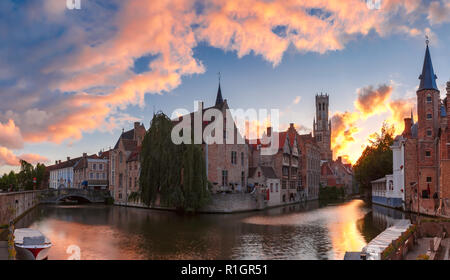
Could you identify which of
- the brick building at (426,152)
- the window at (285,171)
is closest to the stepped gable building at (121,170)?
the window at (285,171)

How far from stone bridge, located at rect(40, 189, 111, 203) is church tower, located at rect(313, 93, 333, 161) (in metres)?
85.2

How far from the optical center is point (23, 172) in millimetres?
75250

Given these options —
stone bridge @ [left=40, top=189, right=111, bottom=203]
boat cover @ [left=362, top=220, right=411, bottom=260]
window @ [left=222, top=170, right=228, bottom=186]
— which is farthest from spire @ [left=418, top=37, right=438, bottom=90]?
stone bridge @ [left=40, top=189, right=111, bottom=203]

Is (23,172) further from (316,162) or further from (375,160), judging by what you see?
(375,160)

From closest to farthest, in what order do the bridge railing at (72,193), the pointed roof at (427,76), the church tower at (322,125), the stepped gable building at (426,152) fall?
the stepped gable building at (426,152)
the pointed roof at (427,76)
the bridge railing at (72,193)
the church tower at (322,125)

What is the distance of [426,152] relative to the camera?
40.8 metres

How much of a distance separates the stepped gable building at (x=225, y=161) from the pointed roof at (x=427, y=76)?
75.0 ft

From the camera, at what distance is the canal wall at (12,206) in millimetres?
28062

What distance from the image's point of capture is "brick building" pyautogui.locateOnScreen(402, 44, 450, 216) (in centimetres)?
3922

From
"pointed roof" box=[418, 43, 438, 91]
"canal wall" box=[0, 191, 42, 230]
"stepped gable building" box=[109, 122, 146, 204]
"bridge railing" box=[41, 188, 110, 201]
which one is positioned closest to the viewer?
"canal wall" box=[0, 191, 42, 230]

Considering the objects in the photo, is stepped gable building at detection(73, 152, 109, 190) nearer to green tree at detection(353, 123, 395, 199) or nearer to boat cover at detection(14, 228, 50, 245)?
green tree at detection(353, 123, 395, 199)

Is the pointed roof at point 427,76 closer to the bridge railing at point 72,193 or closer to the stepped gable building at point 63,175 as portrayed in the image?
the bridge railing at point 72,193
